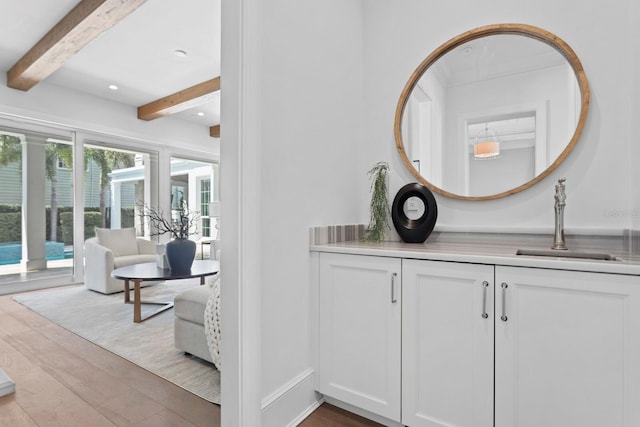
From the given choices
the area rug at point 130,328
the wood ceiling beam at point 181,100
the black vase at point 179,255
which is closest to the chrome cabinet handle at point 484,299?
the area rug at point 130,328

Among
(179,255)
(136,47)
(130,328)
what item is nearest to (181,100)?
(136,47)

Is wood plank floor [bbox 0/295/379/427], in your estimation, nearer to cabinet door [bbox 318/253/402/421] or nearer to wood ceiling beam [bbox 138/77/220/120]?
cabinet door [bbox 318/253/402/421]

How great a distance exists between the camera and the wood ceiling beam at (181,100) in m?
4.48

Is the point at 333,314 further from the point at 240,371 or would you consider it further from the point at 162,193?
the point at 162,193

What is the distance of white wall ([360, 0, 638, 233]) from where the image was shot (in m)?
1.57

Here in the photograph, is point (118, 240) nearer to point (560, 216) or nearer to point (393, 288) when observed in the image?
point (393, 288)

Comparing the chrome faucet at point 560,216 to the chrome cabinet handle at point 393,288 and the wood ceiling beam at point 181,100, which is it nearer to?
the chrome cabinet handle at point 393,288

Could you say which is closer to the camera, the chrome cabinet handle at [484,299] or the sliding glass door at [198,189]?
the chrome cabinet handle at [484,299]

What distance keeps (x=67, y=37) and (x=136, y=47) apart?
25.2 inches

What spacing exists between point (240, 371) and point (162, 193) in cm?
535

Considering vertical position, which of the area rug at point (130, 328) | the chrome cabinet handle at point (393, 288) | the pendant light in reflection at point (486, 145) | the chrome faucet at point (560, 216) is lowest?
the area rug at point (130, 328)

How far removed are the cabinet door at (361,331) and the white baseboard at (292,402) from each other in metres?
0.07

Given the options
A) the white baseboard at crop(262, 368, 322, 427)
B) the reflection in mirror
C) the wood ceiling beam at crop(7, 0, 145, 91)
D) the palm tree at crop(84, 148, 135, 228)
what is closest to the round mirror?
the reflection in mirror

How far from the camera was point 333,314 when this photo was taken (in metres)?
1.71
